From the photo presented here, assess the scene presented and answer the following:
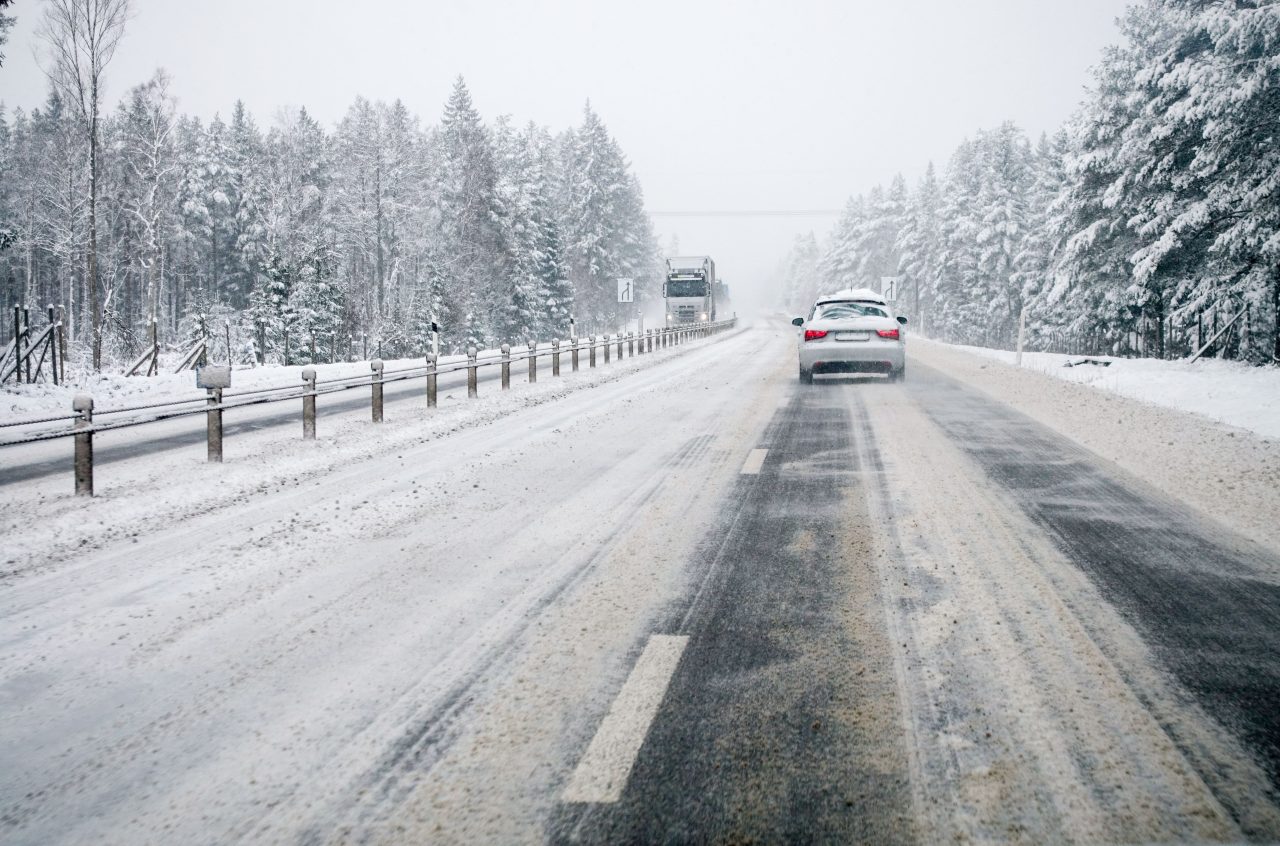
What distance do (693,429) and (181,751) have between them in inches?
329

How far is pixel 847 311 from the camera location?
16.9 metres

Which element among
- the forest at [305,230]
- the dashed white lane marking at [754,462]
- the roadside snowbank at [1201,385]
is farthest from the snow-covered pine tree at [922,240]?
the dashed white lane marking at [754,462]

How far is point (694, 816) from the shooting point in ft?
7.93

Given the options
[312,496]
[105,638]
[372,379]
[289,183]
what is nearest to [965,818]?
[105,638]

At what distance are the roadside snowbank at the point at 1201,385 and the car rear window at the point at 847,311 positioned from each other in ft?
16.0

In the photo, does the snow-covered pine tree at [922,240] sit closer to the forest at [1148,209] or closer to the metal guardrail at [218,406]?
the forest at [1148,209]

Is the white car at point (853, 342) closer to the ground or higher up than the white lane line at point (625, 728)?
higher up

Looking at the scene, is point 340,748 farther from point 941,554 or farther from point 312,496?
point 312,496

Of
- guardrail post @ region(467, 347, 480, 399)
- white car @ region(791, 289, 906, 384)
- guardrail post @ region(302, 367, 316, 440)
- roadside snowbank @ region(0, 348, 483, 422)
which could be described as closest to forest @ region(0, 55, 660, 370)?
roadside snowbank @ region(0, 348, 483, 422)

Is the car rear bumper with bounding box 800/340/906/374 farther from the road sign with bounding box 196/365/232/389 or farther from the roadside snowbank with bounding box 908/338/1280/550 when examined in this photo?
the road sign with bounding box 196/365/232/389

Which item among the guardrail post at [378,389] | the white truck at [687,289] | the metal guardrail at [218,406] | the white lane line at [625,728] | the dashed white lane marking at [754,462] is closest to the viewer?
the white lane line at [625,728]

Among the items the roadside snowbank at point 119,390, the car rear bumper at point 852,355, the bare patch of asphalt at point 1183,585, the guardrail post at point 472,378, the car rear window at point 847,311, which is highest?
the car rear window at point 847,311

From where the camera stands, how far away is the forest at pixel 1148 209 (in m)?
Answer: 19.7

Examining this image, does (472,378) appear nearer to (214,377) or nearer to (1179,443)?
(214,377)
